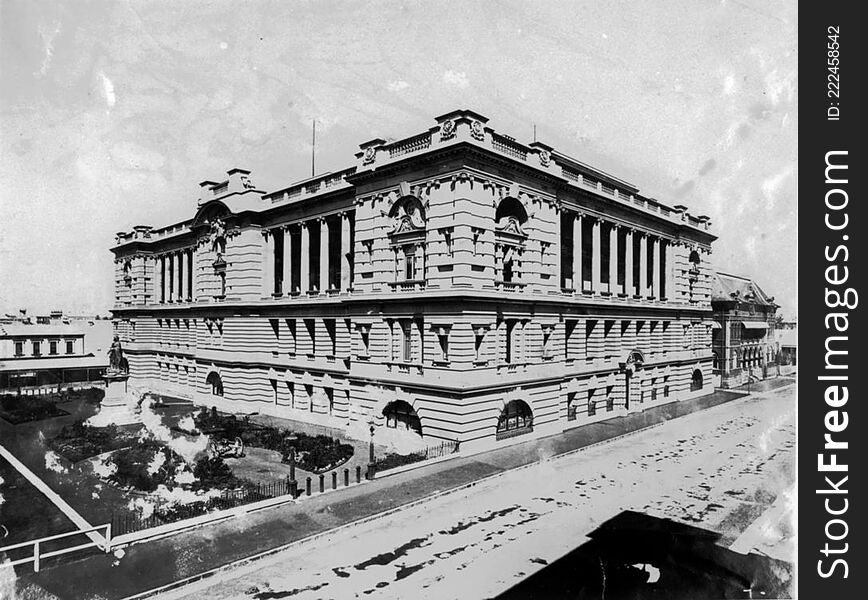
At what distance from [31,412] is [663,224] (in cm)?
4521

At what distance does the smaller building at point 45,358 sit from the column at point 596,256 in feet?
138

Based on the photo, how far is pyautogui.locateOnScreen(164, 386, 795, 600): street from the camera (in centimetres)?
1288

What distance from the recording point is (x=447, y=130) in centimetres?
2550

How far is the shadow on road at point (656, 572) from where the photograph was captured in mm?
12906

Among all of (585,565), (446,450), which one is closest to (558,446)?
(446,450)

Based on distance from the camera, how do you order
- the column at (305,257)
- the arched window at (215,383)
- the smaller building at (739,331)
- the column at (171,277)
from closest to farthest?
the column at (305,257) → the arched window at (215,383) → the column at (171,277) → the smaller building at (739,331)

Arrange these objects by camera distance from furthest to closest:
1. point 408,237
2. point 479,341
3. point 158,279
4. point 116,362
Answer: point 158,279 → point 116,362 → point 408,237 → point 479,341

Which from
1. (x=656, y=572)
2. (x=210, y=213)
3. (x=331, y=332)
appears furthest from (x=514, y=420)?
(x=210, y=213)

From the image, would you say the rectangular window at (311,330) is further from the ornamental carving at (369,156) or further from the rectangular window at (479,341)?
the rectangular window at (479,341)

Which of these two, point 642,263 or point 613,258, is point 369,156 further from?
point 642,263

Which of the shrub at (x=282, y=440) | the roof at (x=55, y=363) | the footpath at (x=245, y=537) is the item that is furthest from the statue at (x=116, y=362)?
the footpath at (x=245, y=537)

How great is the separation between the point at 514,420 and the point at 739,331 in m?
39.9

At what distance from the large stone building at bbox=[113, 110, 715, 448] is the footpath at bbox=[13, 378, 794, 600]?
377cm

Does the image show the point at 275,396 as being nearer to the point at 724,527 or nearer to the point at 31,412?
the point at 31,412
